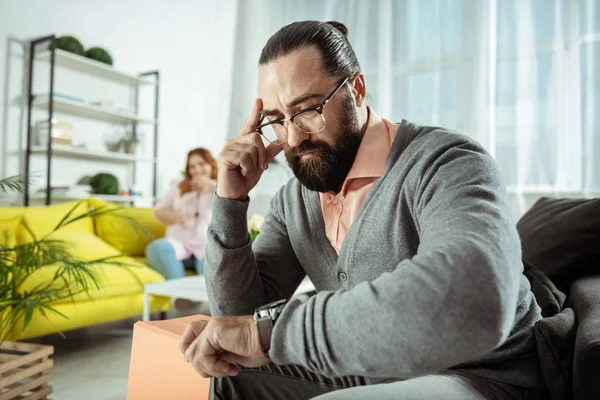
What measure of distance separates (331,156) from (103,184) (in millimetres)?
3239

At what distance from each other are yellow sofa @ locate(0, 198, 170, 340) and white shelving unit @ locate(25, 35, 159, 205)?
0.55 metres

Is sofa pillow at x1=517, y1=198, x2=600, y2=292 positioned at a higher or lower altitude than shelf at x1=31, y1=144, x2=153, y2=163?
lower

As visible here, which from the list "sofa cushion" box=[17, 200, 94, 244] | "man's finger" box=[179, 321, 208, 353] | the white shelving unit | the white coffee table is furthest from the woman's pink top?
"man's finger" box=[179, 321, 208, 353]

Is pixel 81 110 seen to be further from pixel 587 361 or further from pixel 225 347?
pixel 587 361

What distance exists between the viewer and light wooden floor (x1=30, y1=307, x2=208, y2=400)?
1.93m

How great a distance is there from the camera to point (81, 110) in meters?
3.80

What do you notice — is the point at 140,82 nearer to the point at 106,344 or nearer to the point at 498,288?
the point at 106,344

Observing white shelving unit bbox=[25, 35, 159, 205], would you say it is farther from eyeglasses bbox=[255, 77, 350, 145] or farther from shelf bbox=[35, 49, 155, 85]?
eyeglasses bbox=[255, 77, 350, 145]

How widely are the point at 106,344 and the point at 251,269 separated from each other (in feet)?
6.40

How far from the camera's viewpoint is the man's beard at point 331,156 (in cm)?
102

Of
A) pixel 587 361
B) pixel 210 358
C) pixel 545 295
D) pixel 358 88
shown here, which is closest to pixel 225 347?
pixel 210 358

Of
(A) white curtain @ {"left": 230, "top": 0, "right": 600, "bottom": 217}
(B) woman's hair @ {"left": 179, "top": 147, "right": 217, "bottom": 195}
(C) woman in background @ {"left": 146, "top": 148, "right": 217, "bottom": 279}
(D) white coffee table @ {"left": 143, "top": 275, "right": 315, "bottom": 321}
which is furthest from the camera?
(B) woman's hair @ {"left": 179, "top": 147, "right": 217, "bottom": 195}

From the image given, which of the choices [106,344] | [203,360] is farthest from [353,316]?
[106,344]

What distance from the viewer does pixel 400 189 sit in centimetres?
91
